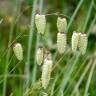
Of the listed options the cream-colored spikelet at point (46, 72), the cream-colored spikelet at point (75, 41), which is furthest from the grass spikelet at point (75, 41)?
the cream-colored spikelet at point (46, 72)

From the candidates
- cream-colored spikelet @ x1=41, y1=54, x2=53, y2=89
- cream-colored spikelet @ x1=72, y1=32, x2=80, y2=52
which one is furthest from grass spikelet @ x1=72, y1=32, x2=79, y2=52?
cream-colored spikelet @ x1=41, y1=54, x2=53, y2=89

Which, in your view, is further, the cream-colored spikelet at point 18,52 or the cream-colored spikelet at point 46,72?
the cream-colored spikelet at point 18,52

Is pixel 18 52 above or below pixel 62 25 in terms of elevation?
below

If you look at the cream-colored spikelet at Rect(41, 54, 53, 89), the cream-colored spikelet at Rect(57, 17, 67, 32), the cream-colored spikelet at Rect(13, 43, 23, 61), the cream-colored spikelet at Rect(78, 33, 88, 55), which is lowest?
the cream-colored spikelet at Rect(41, 54, 53, 89)

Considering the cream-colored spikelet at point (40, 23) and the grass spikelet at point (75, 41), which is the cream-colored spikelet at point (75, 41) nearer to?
the grass spikelet at point (75, 41)

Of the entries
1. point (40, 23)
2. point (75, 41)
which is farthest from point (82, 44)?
point (40, 23)

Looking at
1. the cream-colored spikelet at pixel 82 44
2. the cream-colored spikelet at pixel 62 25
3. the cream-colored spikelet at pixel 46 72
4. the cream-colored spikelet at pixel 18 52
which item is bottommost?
the cream-colored spikelet at pixel 46 72

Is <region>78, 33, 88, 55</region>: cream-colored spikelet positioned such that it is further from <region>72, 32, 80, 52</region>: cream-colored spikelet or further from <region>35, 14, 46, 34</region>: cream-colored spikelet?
<region>35, 14, 46, 34</region>: cream-colored spikelet

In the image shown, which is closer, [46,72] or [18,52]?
[46,72]

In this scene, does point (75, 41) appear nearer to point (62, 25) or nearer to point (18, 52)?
point (62, 25)

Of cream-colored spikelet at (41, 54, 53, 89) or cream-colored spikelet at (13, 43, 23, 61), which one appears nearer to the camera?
cream-colored spikelet at (41, 54, 53, 89)

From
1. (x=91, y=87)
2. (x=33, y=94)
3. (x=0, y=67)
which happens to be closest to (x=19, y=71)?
(x=0, y=67)
